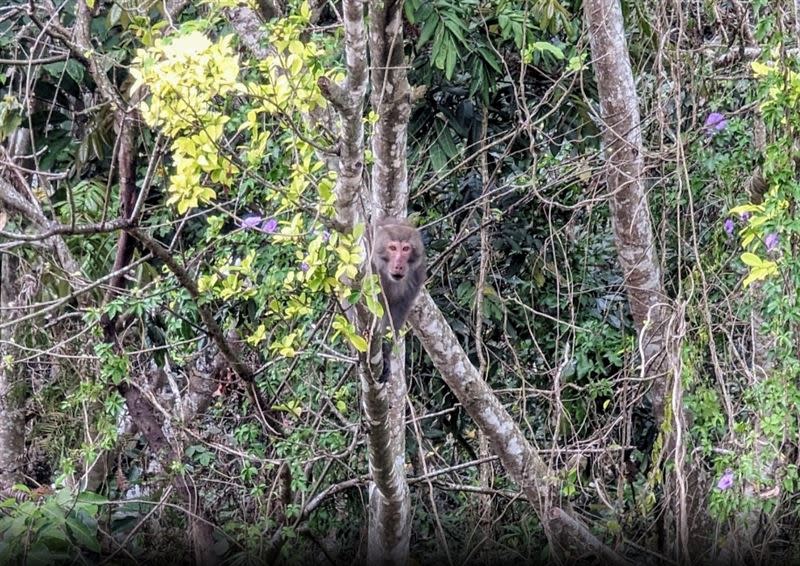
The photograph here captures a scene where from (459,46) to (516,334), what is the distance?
1742mm

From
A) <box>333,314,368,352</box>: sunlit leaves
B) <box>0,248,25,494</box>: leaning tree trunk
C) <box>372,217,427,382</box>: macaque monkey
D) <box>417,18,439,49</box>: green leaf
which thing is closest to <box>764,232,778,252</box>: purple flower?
<box>372,217,427,382</box>: macaque monkey

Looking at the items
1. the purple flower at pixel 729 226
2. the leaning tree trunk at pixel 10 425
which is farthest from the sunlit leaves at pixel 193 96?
the leaning tree trunk at pixel 10 425

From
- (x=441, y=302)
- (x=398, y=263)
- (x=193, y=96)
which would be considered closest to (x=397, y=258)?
(x=398, y=263)

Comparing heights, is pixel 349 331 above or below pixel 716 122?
below

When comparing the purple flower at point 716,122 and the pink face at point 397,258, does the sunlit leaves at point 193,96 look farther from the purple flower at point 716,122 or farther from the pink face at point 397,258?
the purple flower at point 716,122

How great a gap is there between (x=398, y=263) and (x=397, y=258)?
0.03 meters

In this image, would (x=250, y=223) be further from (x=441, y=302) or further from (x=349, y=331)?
(x=441, y=302)

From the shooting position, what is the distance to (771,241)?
435 cm

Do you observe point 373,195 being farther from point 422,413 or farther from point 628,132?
point 422,413

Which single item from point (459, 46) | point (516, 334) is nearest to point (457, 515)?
point (516, 334)

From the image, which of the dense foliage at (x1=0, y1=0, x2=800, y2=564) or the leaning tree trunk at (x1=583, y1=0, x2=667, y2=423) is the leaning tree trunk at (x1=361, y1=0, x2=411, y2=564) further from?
the leaning tree trunk at (x1=583, y1=0, x2=667, y2=423)

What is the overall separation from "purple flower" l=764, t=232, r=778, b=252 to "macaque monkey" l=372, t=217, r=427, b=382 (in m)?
1.61

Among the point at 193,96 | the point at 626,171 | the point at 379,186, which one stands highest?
the point at 193,96

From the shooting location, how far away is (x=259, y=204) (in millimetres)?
6074
